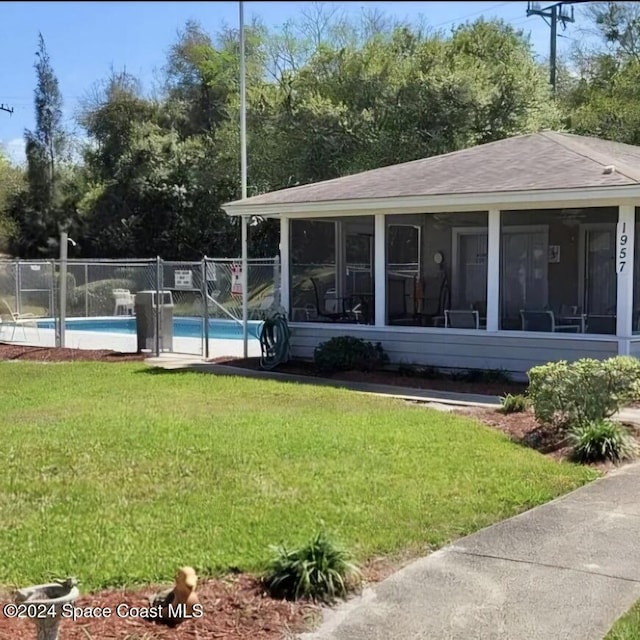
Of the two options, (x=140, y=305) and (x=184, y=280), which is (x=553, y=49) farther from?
(x=140, y=305)

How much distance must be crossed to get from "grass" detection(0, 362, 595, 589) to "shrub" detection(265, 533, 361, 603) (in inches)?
11.3

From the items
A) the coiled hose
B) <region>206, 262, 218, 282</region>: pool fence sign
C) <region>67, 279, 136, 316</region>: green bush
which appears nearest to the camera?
the coiled hose

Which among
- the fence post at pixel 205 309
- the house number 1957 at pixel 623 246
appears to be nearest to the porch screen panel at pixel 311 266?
the fence post at pixel 205 309

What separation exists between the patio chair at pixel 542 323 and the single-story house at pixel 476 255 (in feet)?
0.06

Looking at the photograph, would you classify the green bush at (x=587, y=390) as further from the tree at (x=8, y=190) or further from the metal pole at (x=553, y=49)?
the tree at (x=8, y=190)

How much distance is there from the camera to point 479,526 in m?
5.57

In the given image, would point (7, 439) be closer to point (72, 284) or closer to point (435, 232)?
point (435, 232)

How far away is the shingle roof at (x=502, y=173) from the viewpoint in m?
11.9

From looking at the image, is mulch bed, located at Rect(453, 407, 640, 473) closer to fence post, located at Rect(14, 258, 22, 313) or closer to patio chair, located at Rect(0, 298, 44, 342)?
patio chair, located at Rect(0, 298, 44, 342)

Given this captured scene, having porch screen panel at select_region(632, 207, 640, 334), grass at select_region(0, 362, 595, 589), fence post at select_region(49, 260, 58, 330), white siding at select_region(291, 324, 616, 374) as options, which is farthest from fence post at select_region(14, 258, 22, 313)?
porch screen panel at select_region(632, 207, 640, 334)

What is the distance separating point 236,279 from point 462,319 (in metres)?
4.22

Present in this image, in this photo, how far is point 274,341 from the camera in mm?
14109

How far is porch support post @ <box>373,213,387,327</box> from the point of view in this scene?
13.6 m

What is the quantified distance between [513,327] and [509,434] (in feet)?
14.5
